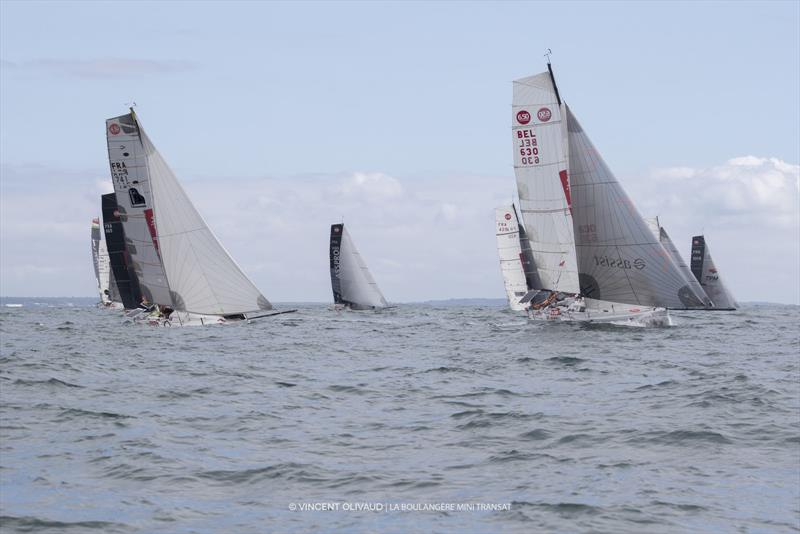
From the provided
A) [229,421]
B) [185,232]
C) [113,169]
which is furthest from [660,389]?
[113,169]

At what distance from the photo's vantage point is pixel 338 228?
64.7m

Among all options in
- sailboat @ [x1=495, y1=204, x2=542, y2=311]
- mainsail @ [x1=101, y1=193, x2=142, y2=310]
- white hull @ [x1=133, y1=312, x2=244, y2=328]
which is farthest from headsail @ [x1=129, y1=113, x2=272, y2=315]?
sailboat @ [x1=495, y1=204, x2=542, y2=311]

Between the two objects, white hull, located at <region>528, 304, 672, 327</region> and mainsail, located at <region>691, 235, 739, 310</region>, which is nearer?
white hull, located at <region>528, 304, 672, 327</region>

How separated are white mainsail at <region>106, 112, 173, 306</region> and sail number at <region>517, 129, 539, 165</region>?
15.0m

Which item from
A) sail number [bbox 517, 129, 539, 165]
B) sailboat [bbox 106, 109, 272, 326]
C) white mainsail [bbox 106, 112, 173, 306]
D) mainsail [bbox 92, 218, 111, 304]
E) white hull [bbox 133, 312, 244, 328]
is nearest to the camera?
white mainsail [bbox 106, 112, 173, 306]

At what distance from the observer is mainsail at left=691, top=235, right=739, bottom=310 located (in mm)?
62312

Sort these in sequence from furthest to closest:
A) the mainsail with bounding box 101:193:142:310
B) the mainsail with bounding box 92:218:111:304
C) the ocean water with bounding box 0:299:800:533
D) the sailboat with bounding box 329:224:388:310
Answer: the mainsail with bounding box 92:218:111:304 < the sailboat with bounding box 329:224:388:310 < the mainsail with bounding box 101:193:142:310 < the ocean water with bounding box 0:299:800:533

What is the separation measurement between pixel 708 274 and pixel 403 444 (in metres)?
54.5

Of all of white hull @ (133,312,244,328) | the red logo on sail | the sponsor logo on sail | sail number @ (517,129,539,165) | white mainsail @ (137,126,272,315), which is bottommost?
white hull @ (133,312,244,328)

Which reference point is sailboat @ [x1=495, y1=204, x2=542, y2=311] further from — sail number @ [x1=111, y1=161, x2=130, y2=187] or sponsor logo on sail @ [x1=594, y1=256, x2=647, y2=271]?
sail number @ [x1=111, y1=161, x2=130, y2=187]

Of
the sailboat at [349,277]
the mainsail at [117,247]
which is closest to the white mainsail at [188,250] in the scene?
the mainsail at [117,247]

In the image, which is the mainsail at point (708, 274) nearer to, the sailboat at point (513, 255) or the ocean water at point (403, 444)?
the sailboat at point (513, 255)

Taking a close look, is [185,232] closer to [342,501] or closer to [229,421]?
[229,421]

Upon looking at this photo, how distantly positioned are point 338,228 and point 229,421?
50217 millimetres
